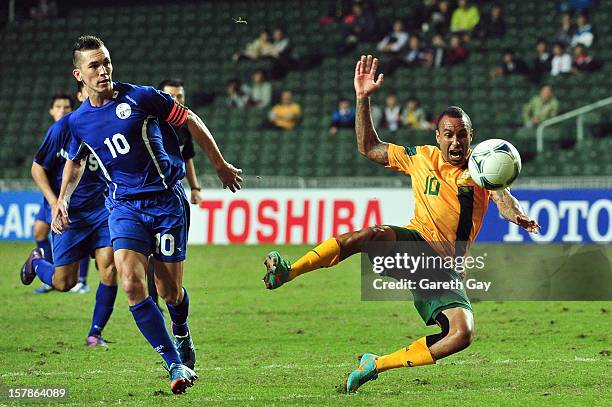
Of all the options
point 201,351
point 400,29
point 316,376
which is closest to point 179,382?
point 316,376

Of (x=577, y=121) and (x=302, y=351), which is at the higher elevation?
(x=577, y=121)

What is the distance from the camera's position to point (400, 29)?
2300 centimetres

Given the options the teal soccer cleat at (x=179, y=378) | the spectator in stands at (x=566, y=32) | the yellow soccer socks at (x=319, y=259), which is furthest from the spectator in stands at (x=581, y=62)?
the teal soccer cleat at (x=179, y=378)

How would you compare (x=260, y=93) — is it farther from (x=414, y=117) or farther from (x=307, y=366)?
(x=307, y=366)

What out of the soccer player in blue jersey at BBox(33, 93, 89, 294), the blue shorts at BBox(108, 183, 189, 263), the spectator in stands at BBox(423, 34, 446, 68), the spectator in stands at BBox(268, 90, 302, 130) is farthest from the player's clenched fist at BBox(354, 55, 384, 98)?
the spectator in stands at BBox(423, 34, 446, 68)

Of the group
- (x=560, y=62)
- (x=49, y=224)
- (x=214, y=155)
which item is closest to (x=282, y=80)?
(x=560, y=62)

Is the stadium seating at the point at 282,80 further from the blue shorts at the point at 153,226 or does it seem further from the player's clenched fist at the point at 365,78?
the blue shorts at the point at 153,226

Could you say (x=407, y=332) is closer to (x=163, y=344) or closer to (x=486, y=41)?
(x=163, y=344)

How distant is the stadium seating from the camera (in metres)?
20.9

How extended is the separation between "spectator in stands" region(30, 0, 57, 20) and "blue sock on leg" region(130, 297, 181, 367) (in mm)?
22716

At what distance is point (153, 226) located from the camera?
22.1 ft

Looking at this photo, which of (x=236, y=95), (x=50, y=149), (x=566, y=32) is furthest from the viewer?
(x=236, y=95)

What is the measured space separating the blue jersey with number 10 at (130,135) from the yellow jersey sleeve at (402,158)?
4.36 ft

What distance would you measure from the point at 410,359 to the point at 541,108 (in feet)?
48.5
